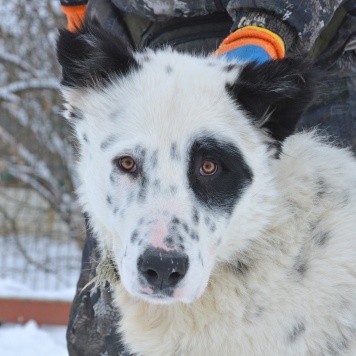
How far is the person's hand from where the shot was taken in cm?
230

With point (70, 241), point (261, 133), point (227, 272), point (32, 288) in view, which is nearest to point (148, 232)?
point (227, 272)

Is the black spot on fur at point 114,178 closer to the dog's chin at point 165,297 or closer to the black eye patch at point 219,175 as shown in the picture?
the black eye patch at point 219,175

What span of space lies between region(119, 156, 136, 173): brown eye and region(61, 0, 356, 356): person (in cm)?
51

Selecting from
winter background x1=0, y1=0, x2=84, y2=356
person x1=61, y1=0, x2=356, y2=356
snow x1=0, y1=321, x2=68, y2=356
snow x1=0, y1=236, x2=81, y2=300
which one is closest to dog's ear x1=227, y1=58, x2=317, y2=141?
person x1=61, y1=0, x2=356, y2=356

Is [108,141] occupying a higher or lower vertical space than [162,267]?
higher

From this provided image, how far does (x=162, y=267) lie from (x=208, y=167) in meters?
0.40

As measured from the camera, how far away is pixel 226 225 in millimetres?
2240

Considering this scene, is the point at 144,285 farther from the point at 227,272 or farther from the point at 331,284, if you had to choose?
the point at 331,284

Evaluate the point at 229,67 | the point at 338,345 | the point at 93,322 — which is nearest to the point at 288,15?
the point at 229,67

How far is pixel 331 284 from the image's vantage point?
85.7 inches

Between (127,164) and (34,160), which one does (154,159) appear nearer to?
(127,164)

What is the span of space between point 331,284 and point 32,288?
4.74m

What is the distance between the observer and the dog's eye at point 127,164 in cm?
220

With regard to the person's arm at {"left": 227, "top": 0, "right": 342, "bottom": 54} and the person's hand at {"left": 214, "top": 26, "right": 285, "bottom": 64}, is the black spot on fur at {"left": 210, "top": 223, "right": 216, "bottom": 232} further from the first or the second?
the person's arm at {"left": 227, "top": 0, "right": 342, "bottom": 54}
